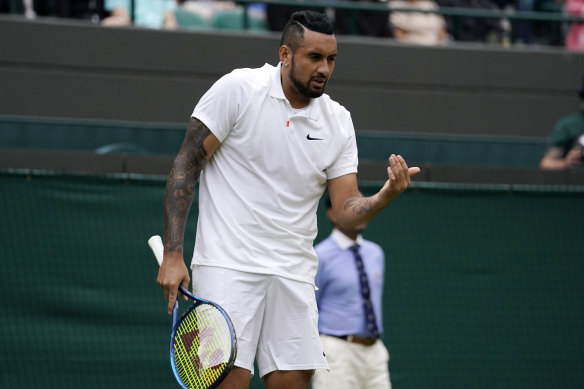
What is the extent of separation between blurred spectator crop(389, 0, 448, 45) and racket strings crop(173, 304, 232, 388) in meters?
6.41

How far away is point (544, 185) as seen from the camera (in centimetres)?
804

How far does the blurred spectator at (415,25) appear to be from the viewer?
10.0 metres

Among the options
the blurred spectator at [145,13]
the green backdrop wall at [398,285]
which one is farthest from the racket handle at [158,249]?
the blurred spectator at [145,13]

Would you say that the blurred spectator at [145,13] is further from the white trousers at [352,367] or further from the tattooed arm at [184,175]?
the tattooed arm at [184,175]

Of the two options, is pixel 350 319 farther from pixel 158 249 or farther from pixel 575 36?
pixel 575 36

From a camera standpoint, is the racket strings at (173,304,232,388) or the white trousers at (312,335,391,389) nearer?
the racket strings at (173,304,232,388)

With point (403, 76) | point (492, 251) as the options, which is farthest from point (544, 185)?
point (403, 76)

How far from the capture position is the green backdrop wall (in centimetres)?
716

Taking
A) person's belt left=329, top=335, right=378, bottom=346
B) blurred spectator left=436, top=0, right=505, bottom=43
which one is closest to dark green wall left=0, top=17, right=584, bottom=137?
blurred spectator left=436, top=0, right=505, bottom=43

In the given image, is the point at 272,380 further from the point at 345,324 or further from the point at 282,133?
the point at 345,324

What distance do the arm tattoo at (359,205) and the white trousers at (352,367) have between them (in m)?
2.37

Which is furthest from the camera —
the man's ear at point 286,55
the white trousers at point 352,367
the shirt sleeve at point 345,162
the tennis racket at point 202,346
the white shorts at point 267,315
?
the white trousers at point 352,367

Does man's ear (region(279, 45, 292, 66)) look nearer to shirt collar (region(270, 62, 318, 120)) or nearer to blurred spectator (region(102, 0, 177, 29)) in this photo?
shirt collar (region(270, 62, 318, 120))

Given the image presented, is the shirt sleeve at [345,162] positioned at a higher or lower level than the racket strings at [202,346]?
higher
